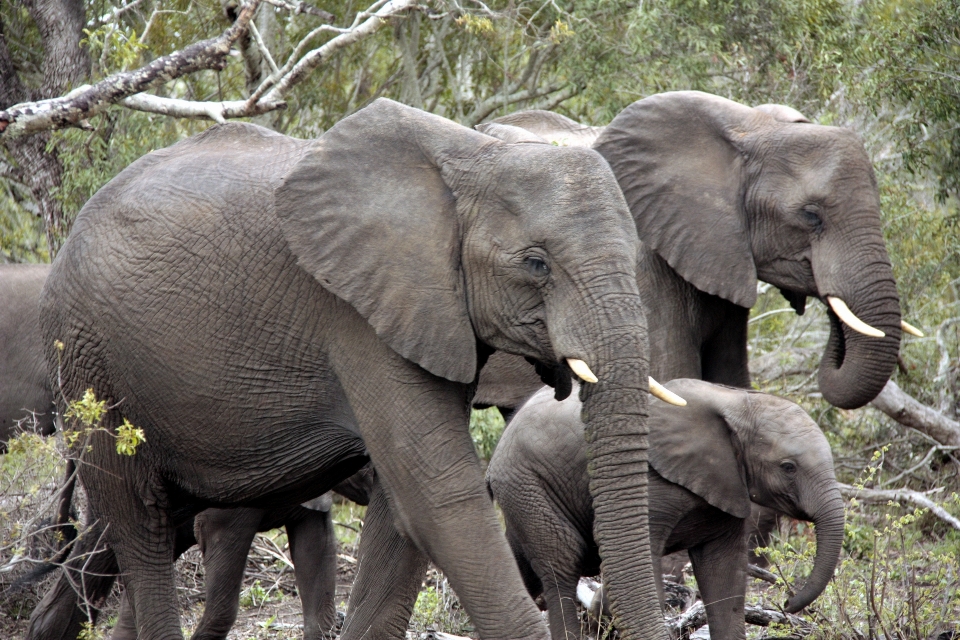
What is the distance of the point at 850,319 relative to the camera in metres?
5.66

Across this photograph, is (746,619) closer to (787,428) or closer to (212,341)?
(787,428)

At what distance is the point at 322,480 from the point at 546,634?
3.74 ft

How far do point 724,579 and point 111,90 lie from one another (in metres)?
3.27

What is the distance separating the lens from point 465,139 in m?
4.37

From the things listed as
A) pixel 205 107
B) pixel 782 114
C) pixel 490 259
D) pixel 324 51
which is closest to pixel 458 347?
pixel 490 259

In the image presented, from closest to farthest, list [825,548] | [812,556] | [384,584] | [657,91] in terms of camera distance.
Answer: [384,584] < [825,548] < [812,556] < [657,91]

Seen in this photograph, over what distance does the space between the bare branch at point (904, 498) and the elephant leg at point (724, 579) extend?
5.35 feet

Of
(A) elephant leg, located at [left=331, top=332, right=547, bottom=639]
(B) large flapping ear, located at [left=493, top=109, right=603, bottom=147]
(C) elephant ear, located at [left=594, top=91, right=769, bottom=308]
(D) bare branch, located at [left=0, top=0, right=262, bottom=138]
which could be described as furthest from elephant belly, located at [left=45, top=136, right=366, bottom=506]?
(B) large flapping ear, located at [left=493, top=109, right=603, bottom=147]

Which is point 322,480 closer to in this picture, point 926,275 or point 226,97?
point 926,275

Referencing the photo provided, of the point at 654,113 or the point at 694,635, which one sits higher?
the point at 654,113

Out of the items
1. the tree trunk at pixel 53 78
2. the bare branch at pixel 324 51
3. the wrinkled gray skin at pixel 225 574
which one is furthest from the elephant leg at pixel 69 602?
the tree trunk at pixel 53 78

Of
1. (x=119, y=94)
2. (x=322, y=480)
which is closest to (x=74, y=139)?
(x=119, y=94)

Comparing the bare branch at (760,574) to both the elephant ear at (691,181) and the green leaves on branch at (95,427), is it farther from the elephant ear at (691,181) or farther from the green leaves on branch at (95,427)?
the green leaves on branch at (95,427)

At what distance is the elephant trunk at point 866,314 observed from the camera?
18.7ft
